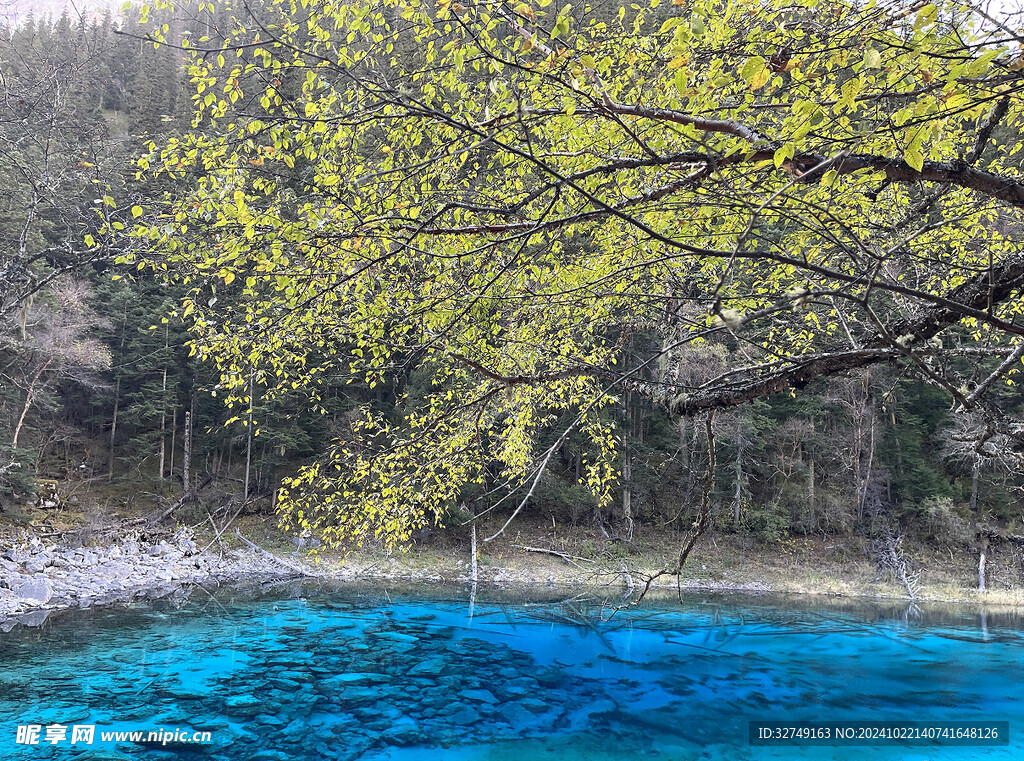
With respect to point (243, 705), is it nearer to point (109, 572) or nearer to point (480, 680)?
point (480, 680)

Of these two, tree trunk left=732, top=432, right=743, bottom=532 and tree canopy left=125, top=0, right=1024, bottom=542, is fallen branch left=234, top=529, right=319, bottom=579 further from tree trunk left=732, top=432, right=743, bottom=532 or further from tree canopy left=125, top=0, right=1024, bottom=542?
tree canopy left=125, top=0, right=1024, bottom=542

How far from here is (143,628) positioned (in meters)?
12.1

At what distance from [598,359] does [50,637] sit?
12.3 m

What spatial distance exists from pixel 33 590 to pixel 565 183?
18.0m

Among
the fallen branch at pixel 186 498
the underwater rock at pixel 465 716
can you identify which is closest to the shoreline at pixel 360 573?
the fallen branch at pixel 186 498

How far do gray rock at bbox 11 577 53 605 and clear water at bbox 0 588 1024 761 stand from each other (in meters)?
1.91

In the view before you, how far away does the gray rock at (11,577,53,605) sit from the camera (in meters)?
13.8

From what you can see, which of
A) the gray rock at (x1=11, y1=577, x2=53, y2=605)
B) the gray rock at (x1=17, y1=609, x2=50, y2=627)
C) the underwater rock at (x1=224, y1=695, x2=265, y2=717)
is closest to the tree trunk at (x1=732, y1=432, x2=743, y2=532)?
the underwater rock at (x1=224, y1=695, x2=265, y2=717)

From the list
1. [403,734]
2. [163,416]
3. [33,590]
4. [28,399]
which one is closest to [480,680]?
[403,734]

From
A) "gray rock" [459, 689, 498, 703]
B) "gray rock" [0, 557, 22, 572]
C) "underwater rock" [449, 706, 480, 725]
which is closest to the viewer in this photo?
"underwater rock" [449, 706, 480, 725]

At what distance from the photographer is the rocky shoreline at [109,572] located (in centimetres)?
1384

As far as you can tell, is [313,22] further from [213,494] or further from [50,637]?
[213,494]

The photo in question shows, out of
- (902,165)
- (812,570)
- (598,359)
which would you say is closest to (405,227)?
(902,165)

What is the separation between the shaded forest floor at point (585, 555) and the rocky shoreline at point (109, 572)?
872mm
